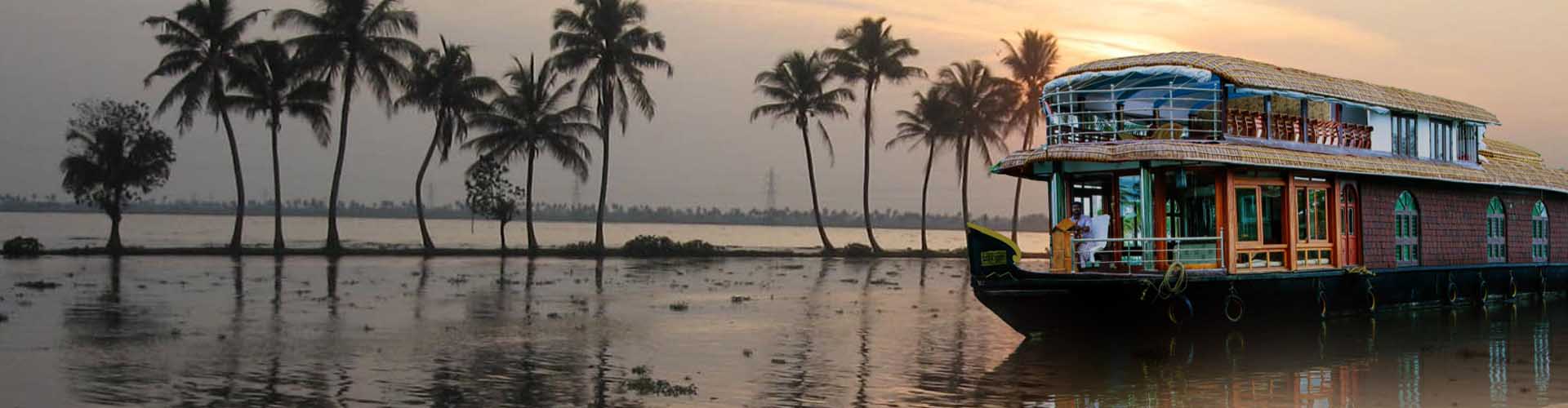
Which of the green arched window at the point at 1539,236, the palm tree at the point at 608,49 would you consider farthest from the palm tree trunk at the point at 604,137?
the green arched window at the point at 1539,236

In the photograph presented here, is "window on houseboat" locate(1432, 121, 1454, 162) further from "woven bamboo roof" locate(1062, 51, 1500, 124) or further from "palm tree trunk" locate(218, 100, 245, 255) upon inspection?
"palm tree trunk" locate(218, 100, 245, 255)

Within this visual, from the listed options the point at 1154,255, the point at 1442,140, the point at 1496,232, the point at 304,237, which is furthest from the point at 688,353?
the point at 304,237

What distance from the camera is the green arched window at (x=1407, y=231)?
23875 millimetres

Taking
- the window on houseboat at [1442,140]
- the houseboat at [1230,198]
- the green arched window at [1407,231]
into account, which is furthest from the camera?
the window on houseboat at [1442,140]

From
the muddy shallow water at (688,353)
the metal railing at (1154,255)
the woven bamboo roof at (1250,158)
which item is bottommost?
the muddy shallow water at (688,353)

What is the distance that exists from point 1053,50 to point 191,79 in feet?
130

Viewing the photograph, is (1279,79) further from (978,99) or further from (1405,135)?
(978,99)

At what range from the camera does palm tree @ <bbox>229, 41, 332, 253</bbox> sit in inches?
1930

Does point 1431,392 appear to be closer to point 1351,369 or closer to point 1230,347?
point 1351,369

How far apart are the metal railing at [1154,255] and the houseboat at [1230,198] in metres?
0.04

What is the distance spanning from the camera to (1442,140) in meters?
25.7

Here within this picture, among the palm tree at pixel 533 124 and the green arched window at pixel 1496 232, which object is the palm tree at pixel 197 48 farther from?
the green arched window at pixel 1496 232

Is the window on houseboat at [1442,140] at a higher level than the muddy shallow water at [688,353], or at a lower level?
higher

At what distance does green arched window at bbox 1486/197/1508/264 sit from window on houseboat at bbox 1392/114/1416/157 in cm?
432
